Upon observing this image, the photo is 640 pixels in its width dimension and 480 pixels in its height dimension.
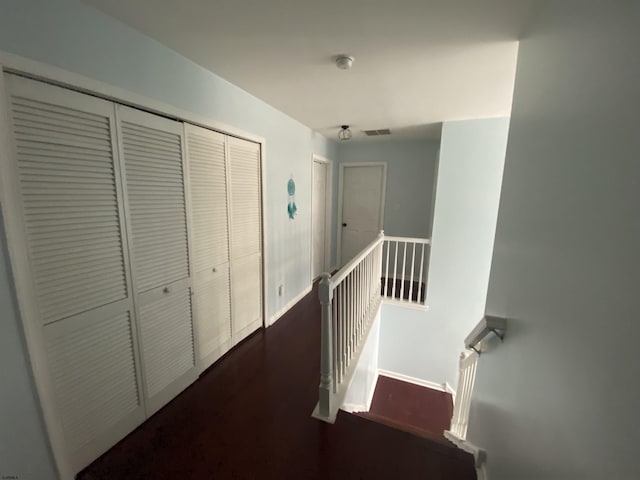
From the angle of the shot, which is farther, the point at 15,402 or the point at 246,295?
the point at 246,295

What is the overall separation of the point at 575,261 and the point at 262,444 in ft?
5.63

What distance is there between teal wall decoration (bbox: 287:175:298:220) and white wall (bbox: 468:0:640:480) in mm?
2183

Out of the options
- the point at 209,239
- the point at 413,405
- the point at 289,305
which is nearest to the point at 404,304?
the point at 413,405

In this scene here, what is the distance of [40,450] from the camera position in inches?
45.0

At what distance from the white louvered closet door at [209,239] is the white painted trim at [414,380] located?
2.44 metres

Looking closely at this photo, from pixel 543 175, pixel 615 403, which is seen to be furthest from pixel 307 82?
pixel 615 403

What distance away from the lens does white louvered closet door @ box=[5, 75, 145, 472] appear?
107 centimetres

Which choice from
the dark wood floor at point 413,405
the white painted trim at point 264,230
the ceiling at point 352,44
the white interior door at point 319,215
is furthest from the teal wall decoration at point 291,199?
the dark wood floor at point 413,405

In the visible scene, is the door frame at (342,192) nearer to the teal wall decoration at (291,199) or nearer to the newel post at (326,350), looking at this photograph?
the teal wall decoration at (291,199)

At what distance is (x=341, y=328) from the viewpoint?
1.80m

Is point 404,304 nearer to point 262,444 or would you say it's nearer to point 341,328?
point 341,328

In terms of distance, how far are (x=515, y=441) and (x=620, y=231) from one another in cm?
91

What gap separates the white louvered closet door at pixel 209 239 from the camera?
1844 millimetres

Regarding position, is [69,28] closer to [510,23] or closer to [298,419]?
[510,23]
